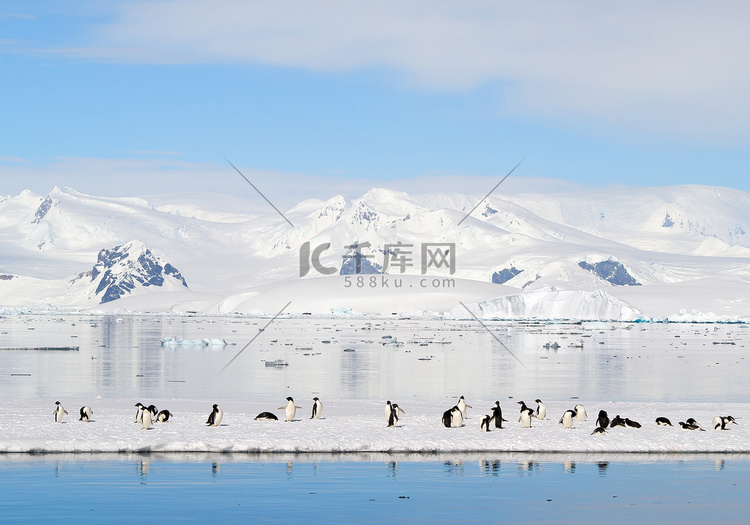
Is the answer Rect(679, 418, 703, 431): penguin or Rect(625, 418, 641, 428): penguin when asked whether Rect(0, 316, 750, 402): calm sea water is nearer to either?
Rect(625, 418, 641, 428): penguin

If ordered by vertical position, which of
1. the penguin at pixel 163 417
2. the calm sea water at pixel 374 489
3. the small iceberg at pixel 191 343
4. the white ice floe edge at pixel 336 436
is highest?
the small iceberg at pixel 191 343

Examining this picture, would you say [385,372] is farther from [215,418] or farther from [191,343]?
[191,343]

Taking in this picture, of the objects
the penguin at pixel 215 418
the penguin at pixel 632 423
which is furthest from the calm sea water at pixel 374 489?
the penguin at pixel 632 423

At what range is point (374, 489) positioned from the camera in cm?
1552

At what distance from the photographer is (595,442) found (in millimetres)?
20484

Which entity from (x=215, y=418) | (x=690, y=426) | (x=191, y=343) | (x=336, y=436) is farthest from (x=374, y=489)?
(x=191, y=343)

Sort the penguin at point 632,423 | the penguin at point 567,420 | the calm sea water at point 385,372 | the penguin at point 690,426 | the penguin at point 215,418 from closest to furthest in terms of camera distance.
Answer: the penguin at point 215,418 → the penguin at point 690,426 → the penguin at point 632,423 → the penguin at point 567,420 → the calm sea water at point 385,372

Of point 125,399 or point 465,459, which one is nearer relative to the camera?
point 465,459

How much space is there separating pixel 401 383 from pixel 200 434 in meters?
18.2

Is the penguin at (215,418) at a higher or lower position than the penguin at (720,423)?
higher

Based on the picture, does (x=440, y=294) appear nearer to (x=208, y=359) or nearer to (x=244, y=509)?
(x=208, y=359)

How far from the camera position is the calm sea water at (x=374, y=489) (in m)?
13.7

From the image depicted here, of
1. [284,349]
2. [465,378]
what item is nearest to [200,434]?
[465,378]

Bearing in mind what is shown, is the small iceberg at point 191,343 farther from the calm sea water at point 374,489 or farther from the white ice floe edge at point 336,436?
the calm sea water at point 374,489
